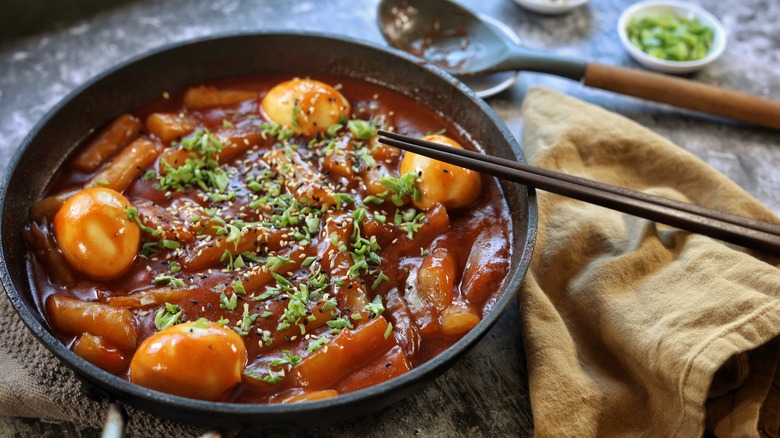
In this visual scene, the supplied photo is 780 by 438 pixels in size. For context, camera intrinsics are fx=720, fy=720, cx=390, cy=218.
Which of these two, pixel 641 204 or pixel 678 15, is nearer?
pixel 641 204

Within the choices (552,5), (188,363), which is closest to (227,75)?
(188,363)

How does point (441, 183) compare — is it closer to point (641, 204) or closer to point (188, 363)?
point (641, 204)

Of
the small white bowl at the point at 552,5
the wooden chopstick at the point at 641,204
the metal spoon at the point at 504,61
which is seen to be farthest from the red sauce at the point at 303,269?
the small white bowl at the point at 552,5

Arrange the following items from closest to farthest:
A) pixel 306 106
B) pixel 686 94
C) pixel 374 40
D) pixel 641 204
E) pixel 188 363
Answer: pixel 188 363 → pixel 641 204 → pixel 306 106 → pixel 686 94 → pixel 374 40

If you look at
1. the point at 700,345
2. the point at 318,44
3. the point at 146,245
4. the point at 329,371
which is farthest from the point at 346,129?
the point at 700,345

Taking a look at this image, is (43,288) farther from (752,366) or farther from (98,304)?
(752,366)

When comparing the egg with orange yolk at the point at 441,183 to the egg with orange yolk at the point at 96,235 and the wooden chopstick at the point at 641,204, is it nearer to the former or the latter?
the wooden chopstick at the point at 641,204
